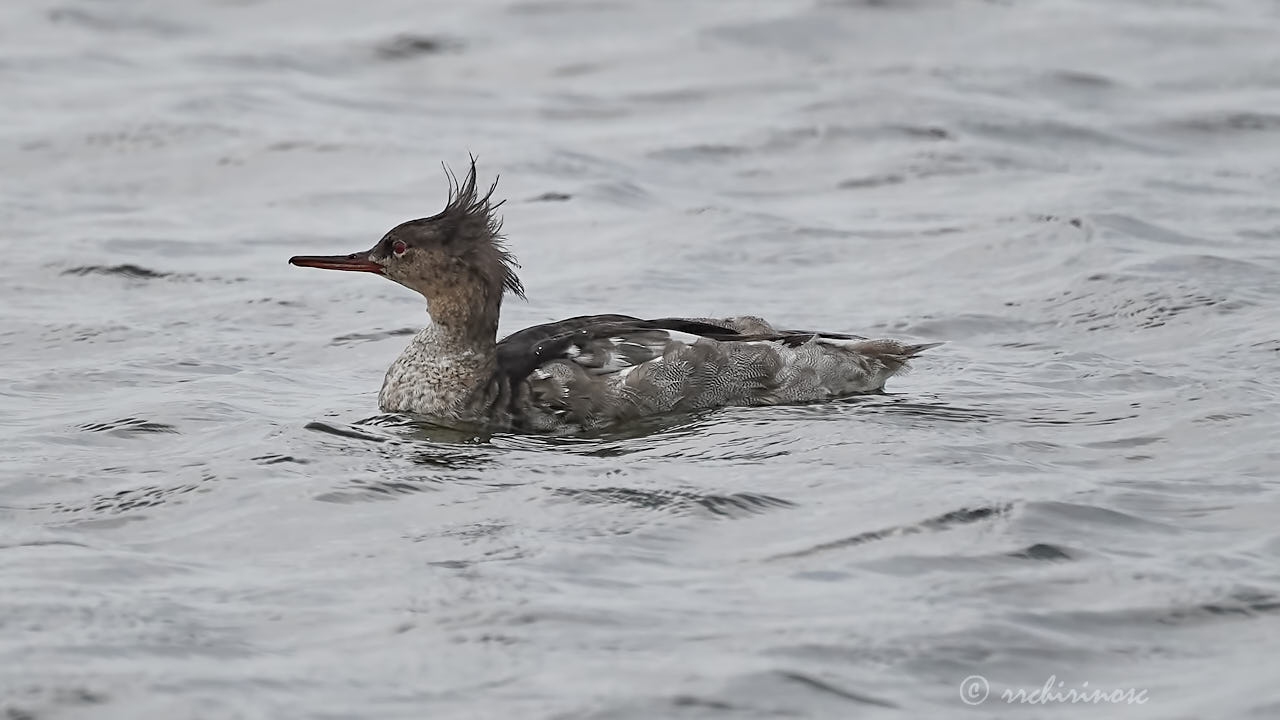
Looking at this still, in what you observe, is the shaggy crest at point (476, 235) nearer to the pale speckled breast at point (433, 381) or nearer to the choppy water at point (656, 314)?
the pale speckled breast at point (433, 381)

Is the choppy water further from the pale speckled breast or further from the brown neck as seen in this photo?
the brown neck

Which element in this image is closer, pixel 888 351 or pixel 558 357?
pixel 558 357

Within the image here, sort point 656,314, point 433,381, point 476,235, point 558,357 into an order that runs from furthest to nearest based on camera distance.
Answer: point 656,314, point 476,235, point 433,381, point 558,357

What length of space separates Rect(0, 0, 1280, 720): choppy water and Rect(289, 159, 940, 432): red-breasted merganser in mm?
229

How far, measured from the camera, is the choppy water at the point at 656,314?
22.1 feet

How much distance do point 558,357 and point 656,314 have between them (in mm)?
2574

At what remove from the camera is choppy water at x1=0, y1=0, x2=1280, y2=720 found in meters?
6.74

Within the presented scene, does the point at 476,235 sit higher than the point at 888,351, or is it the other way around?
the point at 476,235

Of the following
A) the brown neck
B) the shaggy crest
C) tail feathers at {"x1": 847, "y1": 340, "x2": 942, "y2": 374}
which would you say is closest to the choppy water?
tail feathers at {"x1": 847, "y1": 340, "x2": 942, "y2": 374}

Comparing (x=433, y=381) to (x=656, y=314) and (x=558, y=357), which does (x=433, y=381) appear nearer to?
(x=558, y=357)

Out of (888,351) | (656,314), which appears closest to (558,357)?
(888,351)

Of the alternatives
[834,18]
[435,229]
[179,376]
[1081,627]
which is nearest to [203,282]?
[179,376]

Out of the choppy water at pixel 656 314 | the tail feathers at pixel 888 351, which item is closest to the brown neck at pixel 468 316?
the choppy water at pixel 656 314

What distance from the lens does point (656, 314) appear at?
12.3 m
